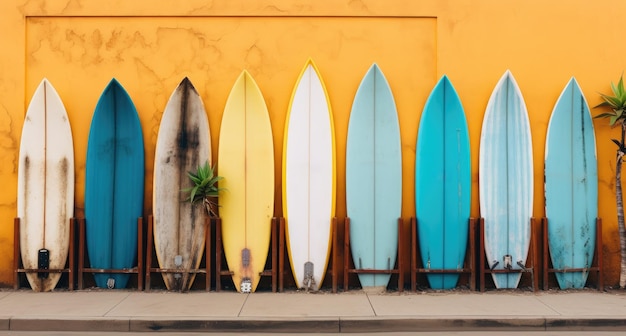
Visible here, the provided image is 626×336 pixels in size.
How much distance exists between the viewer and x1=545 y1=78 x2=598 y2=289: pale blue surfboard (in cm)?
544

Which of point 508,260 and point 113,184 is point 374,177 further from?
point 113,184

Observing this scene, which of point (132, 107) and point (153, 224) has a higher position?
point (132, 107)

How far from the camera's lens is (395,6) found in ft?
18.2

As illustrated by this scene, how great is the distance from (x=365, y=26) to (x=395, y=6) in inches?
14.6

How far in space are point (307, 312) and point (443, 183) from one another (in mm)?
1922

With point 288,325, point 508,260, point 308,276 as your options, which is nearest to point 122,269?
point 308,276

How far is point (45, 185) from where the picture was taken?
5395 millimetres

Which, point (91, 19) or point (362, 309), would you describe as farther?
point (91, 19)

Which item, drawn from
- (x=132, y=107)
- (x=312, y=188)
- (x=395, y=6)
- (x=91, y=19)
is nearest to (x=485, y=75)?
(x=395, y=6)

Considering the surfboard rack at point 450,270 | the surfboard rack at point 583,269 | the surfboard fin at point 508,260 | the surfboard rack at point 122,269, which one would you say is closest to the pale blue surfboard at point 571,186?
the surfboard rack at point 583,269

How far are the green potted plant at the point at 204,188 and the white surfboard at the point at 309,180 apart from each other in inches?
27.6

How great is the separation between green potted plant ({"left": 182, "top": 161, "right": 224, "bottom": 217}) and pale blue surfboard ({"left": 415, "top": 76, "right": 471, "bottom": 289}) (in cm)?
203

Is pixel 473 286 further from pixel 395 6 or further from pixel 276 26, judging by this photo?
pixel 276 26

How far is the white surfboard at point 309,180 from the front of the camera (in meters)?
5.35
